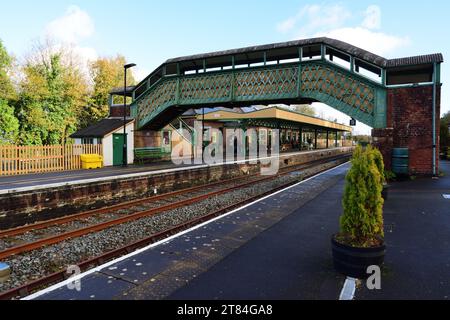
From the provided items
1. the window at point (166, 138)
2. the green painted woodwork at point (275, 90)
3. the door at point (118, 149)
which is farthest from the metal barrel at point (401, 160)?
the window at point (166, 138)

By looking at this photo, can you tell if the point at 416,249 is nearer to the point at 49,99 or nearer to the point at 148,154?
the point at 148,154

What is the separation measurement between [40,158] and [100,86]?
25.5 meters

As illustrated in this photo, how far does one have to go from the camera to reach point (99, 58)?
43.4 meters

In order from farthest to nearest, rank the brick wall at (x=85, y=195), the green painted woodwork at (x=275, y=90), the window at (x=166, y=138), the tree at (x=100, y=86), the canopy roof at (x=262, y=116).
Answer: the tree at (x=100, y=86) → the canopy roof at (x=262, y=116) → the window at (x=166, y=138) → the green painted woodwork at (x=275, y=90) → the brick wall at (x=85, y=195)

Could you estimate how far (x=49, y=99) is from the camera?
31500 mm

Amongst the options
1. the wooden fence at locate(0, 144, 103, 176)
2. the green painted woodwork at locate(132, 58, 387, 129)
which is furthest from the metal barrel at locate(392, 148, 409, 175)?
the wooden fence at locate(0, 144, 103, 176)

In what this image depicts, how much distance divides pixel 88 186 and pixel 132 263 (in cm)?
671

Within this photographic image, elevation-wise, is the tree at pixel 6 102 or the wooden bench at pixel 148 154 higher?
the tree at pixel 6 102

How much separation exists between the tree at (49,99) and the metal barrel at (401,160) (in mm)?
30823

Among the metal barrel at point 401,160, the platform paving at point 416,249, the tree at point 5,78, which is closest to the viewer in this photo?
the platform paving at point 416,249

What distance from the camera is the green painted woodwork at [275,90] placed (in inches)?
633

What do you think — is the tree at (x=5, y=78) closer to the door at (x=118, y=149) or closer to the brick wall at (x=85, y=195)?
the door at (x=118, y=149)

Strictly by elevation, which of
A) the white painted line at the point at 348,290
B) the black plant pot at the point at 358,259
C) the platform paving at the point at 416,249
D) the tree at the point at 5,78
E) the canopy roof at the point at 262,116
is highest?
the tree at the point at 5,78
